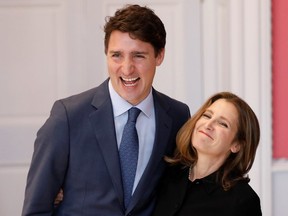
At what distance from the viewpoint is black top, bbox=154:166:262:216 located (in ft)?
6.21

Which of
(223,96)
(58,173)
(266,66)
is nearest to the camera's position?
(58,173)

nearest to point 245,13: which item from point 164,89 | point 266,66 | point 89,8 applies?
point 266,66

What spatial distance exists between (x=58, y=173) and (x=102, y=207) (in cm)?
16

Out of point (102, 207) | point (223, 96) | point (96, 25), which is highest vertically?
point (96, 25)

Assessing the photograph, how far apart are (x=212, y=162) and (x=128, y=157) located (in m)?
0.28

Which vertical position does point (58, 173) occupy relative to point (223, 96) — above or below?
below

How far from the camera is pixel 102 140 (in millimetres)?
1894

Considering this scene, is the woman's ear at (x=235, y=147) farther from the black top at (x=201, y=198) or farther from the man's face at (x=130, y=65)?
the man's face at (x=130, y=65)

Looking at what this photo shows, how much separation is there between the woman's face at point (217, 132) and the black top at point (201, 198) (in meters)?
0.09

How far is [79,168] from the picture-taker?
1896 millimetres

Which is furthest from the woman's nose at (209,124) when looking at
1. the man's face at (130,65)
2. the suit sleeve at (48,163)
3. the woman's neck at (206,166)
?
the suit sleeve at (48,163)

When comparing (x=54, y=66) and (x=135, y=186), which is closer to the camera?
(x=135, y=186)

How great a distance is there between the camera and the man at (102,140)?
186 centimetres

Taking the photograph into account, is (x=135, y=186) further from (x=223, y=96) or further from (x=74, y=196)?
(x=223, y=96)
